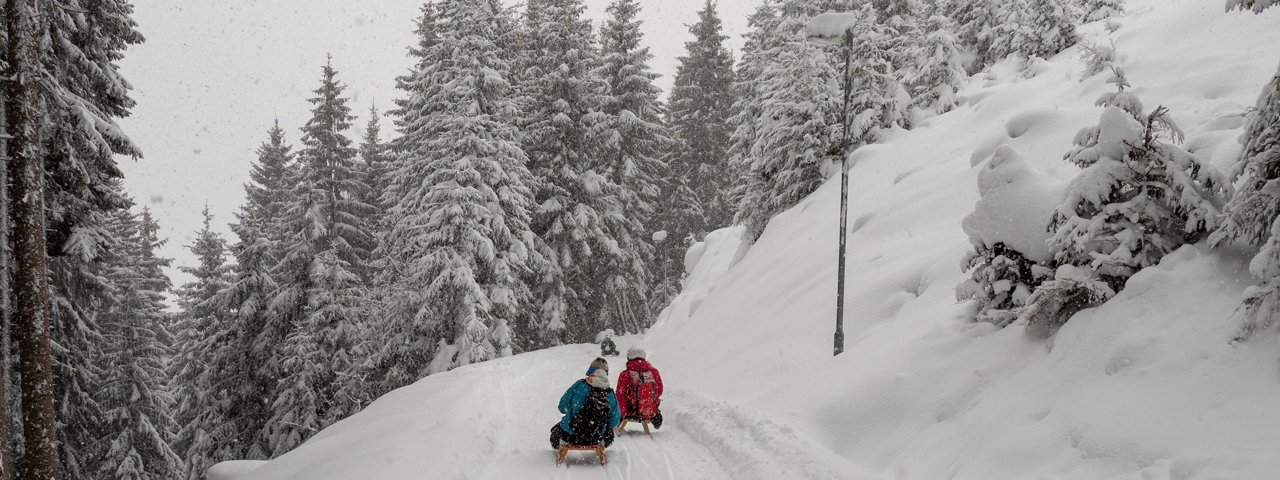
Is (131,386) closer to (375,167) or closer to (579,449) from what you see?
(375,167)

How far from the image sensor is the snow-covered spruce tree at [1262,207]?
18.0 feet

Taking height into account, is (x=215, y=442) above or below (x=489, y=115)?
below

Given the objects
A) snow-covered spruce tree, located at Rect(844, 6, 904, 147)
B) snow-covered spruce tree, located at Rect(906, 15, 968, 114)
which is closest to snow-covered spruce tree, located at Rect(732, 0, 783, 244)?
snow-covered spruce tree, located at Rect(844, 6, 904, 147)

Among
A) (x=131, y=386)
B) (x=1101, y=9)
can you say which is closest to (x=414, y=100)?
(x=131, y=386)

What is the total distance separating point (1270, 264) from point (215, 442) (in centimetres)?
3093

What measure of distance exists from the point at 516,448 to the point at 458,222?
44.3 ft

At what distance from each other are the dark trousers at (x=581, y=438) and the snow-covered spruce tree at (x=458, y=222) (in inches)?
532

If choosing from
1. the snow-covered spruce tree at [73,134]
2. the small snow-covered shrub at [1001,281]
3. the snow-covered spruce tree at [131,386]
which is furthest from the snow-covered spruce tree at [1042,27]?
the snow-covered spruce tree at [131,386]

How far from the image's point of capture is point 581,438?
9445mm

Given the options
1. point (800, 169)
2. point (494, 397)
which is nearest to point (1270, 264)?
point (494, 397)

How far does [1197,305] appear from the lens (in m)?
6.66

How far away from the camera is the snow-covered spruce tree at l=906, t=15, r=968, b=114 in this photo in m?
26.7

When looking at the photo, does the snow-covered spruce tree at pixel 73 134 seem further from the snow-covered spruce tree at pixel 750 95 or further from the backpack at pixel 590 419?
the snow-covered spruce tree at pixel 750 95

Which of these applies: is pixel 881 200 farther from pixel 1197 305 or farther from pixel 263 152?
pixel 263 152
